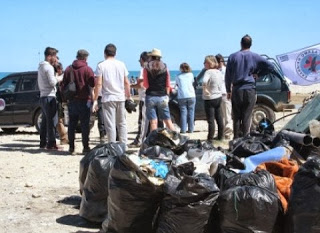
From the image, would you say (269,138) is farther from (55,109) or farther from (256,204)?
(55,109)

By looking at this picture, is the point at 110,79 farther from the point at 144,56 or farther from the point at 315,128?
the point at 315,128

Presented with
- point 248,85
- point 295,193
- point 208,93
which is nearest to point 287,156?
point 295,193

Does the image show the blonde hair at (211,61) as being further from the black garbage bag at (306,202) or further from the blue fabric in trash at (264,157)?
the black garbage bag at (306,202)

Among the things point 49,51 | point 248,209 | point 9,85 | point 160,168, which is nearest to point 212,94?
point 49,51

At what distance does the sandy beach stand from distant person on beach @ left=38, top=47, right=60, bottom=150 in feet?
1.21

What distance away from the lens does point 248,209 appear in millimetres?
4367

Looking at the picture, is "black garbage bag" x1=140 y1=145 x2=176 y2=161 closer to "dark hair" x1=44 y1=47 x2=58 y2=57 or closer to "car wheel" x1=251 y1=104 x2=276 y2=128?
"dark hair" x1=44 y1=47 x2=58 y2=57

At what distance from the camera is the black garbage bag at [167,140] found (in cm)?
632

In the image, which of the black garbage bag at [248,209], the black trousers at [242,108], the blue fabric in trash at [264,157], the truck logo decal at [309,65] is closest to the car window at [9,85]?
the truck logo decal at [309,65]

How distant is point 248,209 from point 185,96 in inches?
357

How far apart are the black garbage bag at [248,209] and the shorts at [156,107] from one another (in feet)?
17.0

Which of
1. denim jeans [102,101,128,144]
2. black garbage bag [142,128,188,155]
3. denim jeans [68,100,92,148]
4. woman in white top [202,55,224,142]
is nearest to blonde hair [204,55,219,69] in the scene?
woman in white top [202,55,224,142]

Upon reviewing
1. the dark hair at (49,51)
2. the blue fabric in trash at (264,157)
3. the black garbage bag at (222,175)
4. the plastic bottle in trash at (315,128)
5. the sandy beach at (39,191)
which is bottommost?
the sandy beach at (39,191)

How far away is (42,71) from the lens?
10633 mm
